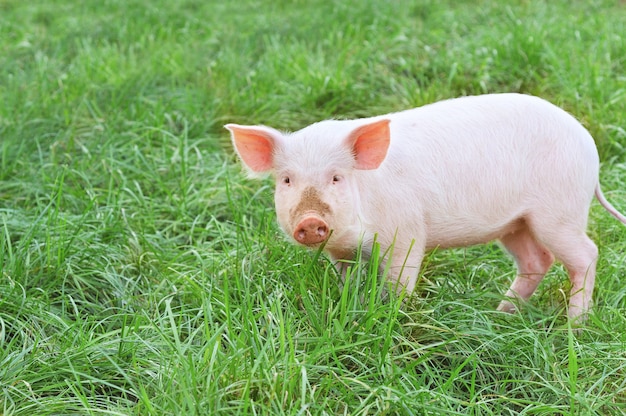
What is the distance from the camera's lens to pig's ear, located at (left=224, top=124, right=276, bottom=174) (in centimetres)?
314

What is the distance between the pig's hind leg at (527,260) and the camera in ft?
12.4

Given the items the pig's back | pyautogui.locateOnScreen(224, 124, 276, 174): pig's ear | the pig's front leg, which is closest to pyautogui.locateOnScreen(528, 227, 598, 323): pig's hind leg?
the pig's back

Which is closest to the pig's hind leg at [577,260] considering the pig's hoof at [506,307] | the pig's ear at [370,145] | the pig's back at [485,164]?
the pig's back at [485,164]

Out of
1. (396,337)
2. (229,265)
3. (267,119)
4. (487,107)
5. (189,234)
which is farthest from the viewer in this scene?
(267,119)

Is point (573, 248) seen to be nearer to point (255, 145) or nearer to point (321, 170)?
point (321, 170)

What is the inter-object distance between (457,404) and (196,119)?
3.18 metres

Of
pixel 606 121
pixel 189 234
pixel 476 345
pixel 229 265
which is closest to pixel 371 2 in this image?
pixel 606 121

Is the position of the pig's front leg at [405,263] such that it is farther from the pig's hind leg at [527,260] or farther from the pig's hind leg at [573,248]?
the pig's hind leg at [527,260]

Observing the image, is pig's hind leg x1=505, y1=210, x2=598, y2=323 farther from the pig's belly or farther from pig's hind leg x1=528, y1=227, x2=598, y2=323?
the pig's belly

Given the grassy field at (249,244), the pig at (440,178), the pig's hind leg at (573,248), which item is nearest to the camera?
the grassy field at (249,244)

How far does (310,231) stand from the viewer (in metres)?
2.90

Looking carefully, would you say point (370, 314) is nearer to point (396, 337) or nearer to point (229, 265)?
point (396, 337)

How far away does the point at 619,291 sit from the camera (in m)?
3.62

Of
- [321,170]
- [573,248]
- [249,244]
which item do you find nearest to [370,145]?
[321,170]
